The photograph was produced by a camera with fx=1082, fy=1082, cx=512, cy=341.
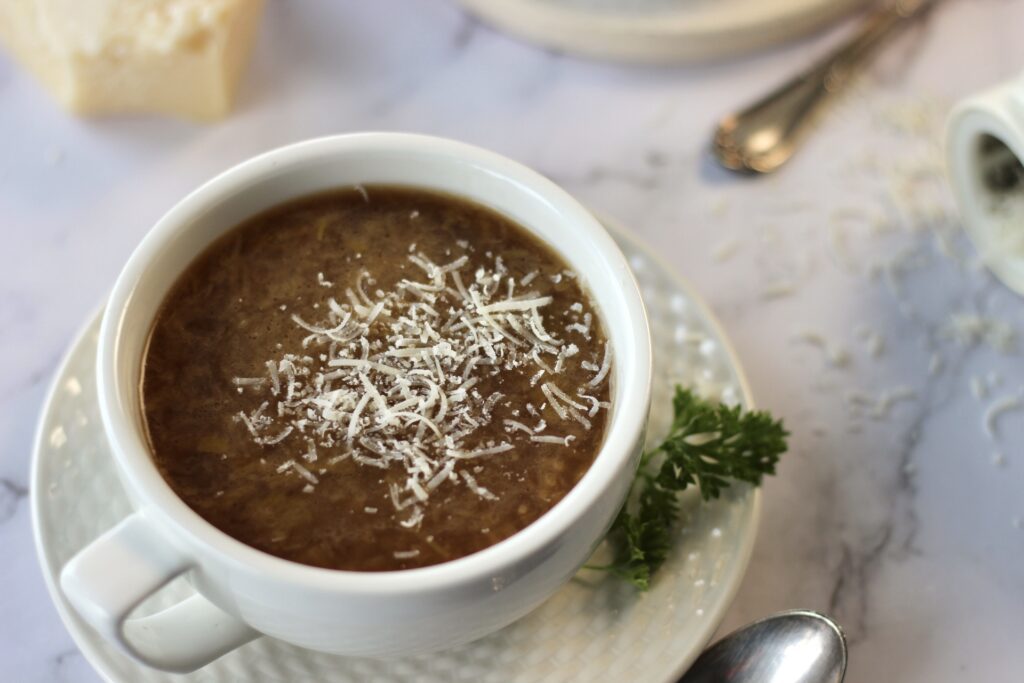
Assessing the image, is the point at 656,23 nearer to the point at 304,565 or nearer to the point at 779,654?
the point at 779,654

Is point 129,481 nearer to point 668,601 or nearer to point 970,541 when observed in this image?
point 668,601

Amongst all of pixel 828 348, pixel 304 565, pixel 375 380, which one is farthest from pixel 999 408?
pixel 304 565

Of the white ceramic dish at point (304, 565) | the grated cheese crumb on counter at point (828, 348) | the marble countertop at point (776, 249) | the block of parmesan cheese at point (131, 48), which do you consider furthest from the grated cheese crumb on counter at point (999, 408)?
the block of parmesan cheese at point (131, 48)

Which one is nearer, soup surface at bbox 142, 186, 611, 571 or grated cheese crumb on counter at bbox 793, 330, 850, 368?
soup surface at bbox 142, 186, 611, 571

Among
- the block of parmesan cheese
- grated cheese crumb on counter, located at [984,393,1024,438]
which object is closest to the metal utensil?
grated cheese crumb on counter, located at [984,393,1024,438]

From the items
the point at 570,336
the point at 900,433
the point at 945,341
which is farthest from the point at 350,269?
the point at 945,341

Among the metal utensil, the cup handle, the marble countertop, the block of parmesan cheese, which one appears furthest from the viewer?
the metal utensil

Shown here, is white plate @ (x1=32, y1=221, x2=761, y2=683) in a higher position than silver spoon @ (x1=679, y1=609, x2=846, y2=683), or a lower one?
higher

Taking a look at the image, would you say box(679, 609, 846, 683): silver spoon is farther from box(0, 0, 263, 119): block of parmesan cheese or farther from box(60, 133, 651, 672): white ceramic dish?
box(0, 0, 263, 119): block of parmesan cheese
